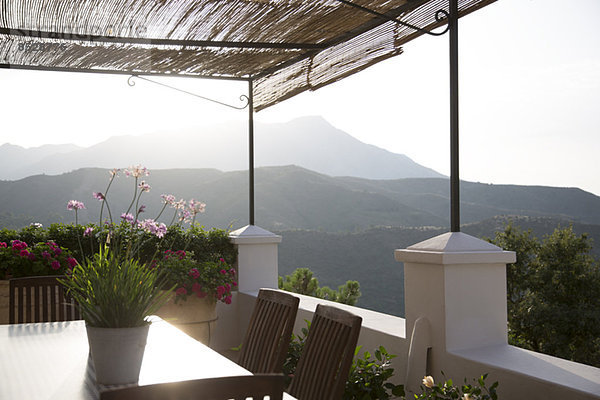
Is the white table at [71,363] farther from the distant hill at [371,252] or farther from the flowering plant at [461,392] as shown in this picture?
the distant hill at [371,252]

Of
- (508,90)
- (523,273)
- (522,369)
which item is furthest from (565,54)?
(522,369)

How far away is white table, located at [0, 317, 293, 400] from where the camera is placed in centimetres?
182

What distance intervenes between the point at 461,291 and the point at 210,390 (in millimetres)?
1961

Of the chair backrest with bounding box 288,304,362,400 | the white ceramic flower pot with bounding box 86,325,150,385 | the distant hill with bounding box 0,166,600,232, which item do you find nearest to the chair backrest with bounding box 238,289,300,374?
the chair backrest with bounding box 288,304,362,400

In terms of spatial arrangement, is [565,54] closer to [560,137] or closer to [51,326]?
Answer: [560,137]

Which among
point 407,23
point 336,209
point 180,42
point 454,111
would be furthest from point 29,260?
point 336,209

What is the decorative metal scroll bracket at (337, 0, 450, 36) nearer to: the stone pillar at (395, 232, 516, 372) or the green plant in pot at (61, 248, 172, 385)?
the stone pillar at (395, 232, 516, 372)

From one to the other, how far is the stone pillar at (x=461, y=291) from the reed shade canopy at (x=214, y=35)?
1205mm

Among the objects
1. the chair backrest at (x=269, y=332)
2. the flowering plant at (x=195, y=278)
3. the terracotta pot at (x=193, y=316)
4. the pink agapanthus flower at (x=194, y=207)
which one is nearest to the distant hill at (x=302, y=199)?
the flowering plant at (x=195, y=278)

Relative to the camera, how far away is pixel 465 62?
29.6 metres

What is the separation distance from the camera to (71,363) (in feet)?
7.14

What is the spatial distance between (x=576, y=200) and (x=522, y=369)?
78.9 ft

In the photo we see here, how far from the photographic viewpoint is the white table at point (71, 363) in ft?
5.97

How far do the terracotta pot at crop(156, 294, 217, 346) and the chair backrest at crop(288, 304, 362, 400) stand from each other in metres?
2.63
